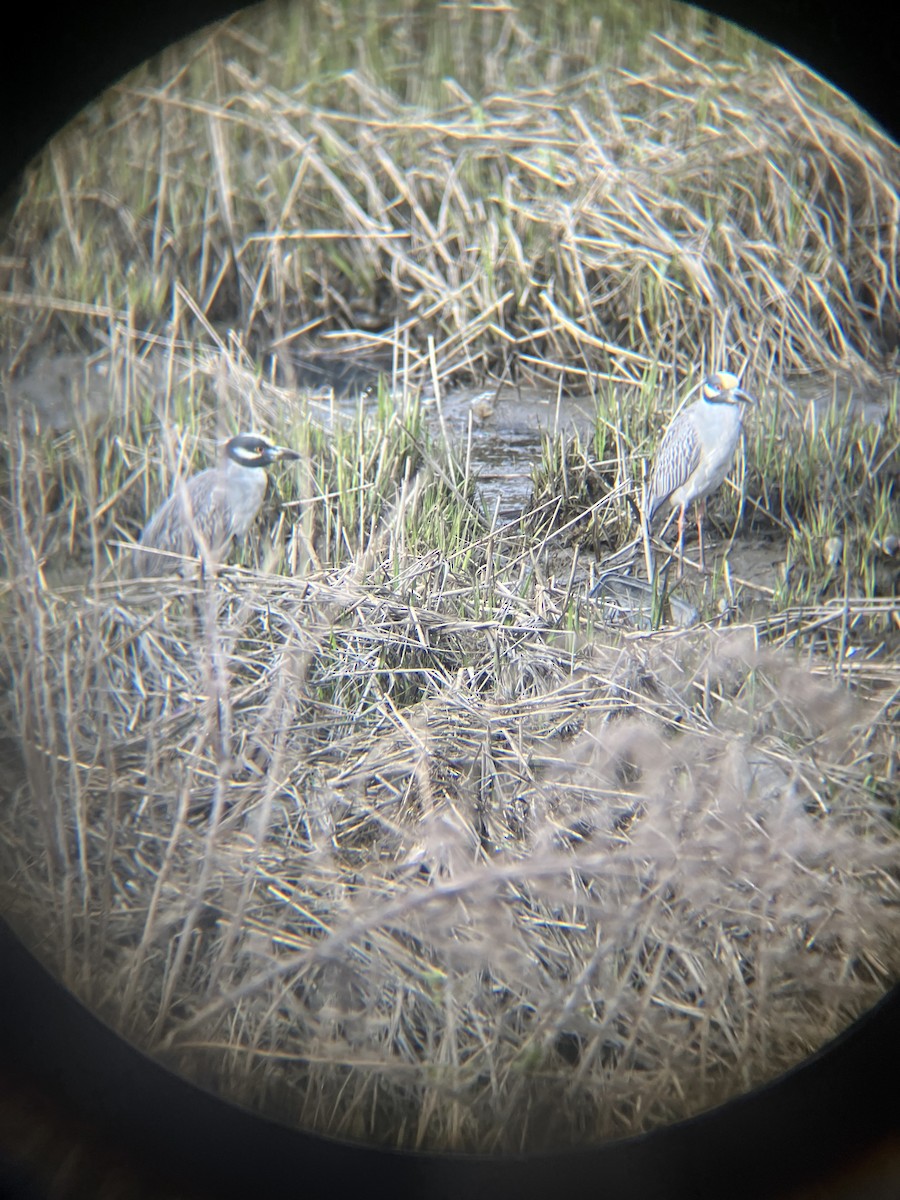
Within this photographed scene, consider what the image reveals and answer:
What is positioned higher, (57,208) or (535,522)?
(57,208)

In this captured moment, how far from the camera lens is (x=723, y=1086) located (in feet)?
3.32

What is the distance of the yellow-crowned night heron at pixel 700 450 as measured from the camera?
100cm

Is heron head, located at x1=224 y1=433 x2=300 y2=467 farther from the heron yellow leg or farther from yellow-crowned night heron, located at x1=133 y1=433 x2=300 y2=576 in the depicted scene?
the heron yellow leg

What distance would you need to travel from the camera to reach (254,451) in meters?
1.04

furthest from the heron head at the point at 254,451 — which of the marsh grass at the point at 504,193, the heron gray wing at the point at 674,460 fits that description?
the heron gray wing at the point at 674,460

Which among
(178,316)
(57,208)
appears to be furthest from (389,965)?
(57,208)


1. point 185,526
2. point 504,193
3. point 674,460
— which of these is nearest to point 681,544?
point 674,460

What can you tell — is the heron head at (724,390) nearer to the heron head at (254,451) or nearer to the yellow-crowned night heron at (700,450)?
the yellow-crowned night heron at (700,450)

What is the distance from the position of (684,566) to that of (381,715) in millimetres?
389

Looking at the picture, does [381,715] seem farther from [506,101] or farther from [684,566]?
[506,101]

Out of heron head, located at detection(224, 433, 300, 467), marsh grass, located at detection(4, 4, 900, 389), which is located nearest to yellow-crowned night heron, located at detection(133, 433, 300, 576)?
heron head, located at detection(224, 433, 300, 467)

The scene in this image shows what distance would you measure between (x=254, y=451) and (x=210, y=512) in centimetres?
10

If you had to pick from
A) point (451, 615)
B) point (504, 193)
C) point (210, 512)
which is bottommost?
point (451, 615)

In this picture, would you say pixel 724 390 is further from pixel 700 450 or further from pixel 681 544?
pixel 681 544
